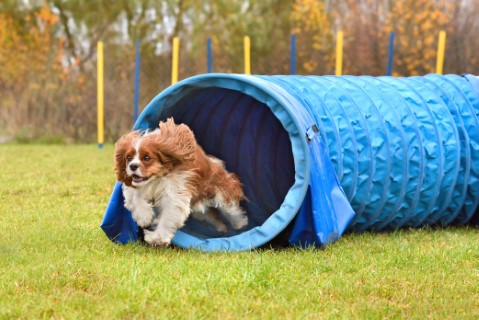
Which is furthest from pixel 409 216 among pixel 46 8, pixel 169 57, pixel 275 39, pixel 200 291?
pixel 46 8

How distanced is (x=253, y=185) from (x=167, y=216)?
1488 millimetres

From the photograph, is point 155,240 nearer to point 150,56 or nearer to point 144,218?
point 144,218

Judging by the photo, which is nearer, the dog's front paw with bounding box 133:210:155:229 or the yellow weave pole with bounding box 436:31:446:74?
the dog's front paw with bounding box 133:210:155:229

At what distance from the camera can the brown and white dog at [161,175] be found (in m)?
5.30

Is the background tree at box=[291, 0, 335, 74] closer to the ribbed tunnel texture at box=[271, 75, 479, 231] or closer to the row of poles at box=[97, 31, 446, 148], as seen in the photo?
the row of poles at box=[97, 31, 446, 148]

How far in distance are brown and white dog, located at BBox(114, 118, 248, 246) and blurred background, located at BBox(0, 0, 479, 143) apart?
10.5 m

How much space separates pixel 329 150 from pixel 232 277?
5.82 feet

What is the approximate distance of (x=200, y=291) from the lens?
4.00m

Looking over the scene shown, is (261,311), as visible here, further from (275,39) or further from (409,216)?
(275,39)

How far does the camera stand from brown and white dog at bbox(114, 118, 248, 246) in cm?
530

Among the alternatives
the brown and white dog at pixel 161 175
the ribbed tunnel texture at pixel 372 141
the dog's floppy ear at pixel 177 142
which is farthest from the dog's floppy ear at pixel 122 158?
the ribbed tunnel texture at pixel 372 141

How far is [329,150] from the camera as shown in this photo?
18.9ft

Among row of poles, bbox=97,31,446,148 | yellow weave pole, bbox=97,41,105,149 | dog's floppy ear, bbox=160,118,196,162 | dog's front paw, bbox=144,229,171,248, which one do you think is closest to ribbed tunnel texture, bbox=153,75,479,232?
dog's floppy ear, bbox=160,118,196,162

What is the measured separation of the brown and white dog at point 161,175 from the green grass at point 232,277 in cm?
21
